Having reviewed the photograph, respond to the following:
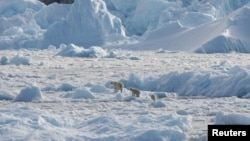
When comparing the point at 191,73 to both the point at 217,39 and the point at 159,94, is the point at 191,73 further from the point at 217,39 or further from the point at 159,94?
the point at 217,39

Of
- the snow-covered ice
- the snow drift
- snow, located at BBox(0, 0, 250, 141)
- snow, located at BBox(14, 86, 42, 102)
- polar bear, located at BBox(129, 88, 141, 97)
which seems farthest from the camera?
the snow drift

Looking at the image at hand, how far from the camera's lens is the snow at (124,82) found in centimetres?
640

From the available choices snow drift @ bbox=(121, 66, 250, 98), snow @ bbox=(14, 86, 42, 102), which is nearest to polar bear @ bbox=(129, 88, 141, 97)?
snow drift @ bbox=(121, 66, 250, 98)

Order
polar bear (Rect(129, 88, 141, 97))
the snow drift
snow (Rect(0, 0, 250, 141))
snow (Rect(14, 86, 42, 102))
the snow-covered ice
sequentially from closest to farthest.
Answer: the snow-covered ice < snow (Rect(0, 0, 250, 141)) < snow (Rect(14, 86, 42, 102)) < polar bear (Rect(129, 88, 141, 97)) < the snow drift

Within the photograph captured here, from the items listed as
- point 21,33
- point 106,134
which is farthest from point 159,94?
point 21,33

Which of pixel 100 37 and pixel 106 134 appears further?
pixel 100 37

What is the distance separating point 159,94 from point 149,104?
1482 millimetres

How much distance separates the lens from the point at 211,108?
856 cm

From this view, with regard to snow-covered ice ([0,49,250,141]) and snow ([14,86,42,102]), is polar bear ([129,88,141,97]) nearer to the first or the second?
snow-covered ice ([0,49,250,141])

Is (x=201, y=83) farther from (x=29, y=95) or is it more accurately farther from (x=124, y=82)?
(x=29, y=95)

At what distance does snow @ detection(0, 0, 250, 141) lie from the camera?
6402 mm

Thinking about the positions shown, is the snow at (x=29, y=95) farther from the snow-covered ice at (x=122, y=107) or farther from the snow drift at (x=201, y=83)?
the snow drift at (x=201, y=83)

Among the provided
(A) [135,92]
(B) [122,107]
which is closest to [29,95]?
(A) [135,92]

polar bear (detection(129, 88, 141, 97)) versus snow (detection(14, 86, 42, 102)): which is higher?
polar bear (detection(129, 88, 141, 97))
